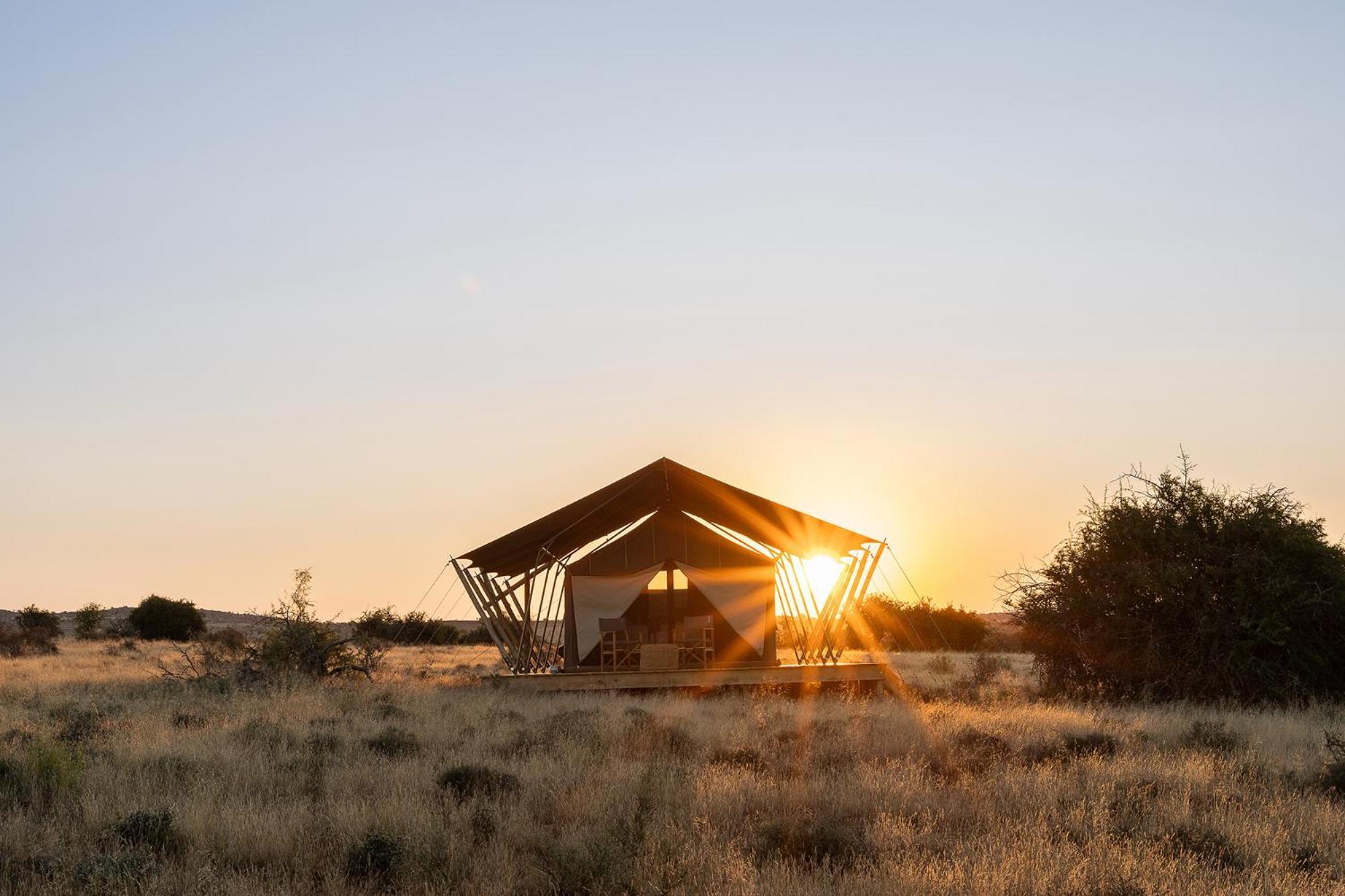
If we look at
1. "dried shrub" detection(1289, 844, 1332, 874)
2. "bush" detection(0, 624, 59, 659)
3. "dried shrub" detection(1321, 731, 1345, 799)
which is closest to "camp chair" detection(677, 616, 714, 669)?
"dried shrub" detection(1321, 731, 1345, 799)

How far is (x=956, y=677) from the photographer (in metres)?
23.1

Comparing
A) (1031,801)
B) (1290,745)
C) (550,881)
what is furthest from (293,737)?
(1290,745)

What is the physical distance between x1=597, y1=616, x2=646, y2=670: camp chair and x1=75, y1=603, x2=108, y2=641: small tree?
2805 cm

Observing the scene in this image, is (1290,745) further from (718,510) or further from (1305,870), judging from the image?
(718,510)

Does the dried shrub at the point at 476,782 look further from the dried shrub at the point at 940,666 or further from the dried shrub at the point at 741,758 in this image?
the dried shrub at the point at 940,666

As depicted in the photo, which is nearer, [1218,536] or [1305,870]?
[1305,870]

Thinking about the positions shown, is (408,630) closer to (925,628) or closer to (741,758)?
(925,628)

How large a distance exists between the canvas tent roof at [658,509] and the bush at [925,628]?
17.1 m

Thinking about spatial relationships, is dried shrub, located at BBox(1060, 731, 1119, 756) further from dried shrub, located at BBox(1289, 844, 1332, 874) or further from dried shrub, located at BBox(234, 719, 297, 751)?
dried shrub, located at BBox(234, 719, 297, 751)

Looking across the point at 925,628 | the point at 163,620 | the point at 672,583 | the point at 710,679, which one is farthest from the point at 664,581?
the point at 163,620

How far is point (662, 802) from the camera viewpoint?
8.84 meters

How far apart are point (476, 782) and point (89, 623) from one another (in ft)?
134

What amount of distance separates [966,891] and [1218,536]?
13.7 metres

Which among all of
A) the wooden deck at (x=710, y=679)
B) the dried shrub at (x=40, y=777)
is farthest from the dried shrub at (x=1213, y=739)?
the dried shrub at (x=40, y=777)
